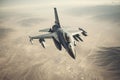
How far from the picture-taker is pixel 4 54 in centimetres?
7012

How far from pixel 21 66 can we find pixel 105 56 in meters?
34.3

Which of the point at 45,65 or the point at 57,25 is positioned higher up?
the point at 57,25

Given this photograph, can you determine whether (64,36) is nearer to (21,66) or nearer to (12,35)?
(21,66)

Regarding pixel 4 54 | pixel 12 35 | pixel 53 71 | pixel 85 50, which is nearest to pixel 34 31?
pixel 12 35

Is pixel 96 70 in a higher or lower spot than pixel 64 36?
lower

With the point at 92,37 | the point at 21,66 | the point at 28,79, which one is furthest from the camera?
the point at 92,37

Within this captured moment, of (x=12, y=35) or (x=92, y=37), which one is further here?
(x=12, y=35)

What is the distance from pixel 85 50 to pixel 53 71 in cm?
2052

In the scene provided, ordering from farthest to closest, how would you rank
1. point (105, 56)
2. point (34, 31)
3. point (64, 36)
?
point (34, 31) < point (105, 56) < point (64, 36)

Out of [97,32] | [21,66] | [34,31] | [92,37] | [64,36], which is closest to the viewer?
[64,36]

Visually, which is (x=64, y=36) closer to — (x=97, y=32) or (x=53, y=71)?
(x=53, y=71)

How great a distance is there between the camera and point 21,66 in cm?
6041

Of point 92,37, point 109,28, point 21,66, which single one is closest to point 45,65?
point 21,66

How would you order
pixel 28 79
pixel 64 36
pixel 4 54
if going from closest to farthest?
pixel 64 36 < pixel 28 79 < pixel 4 54
